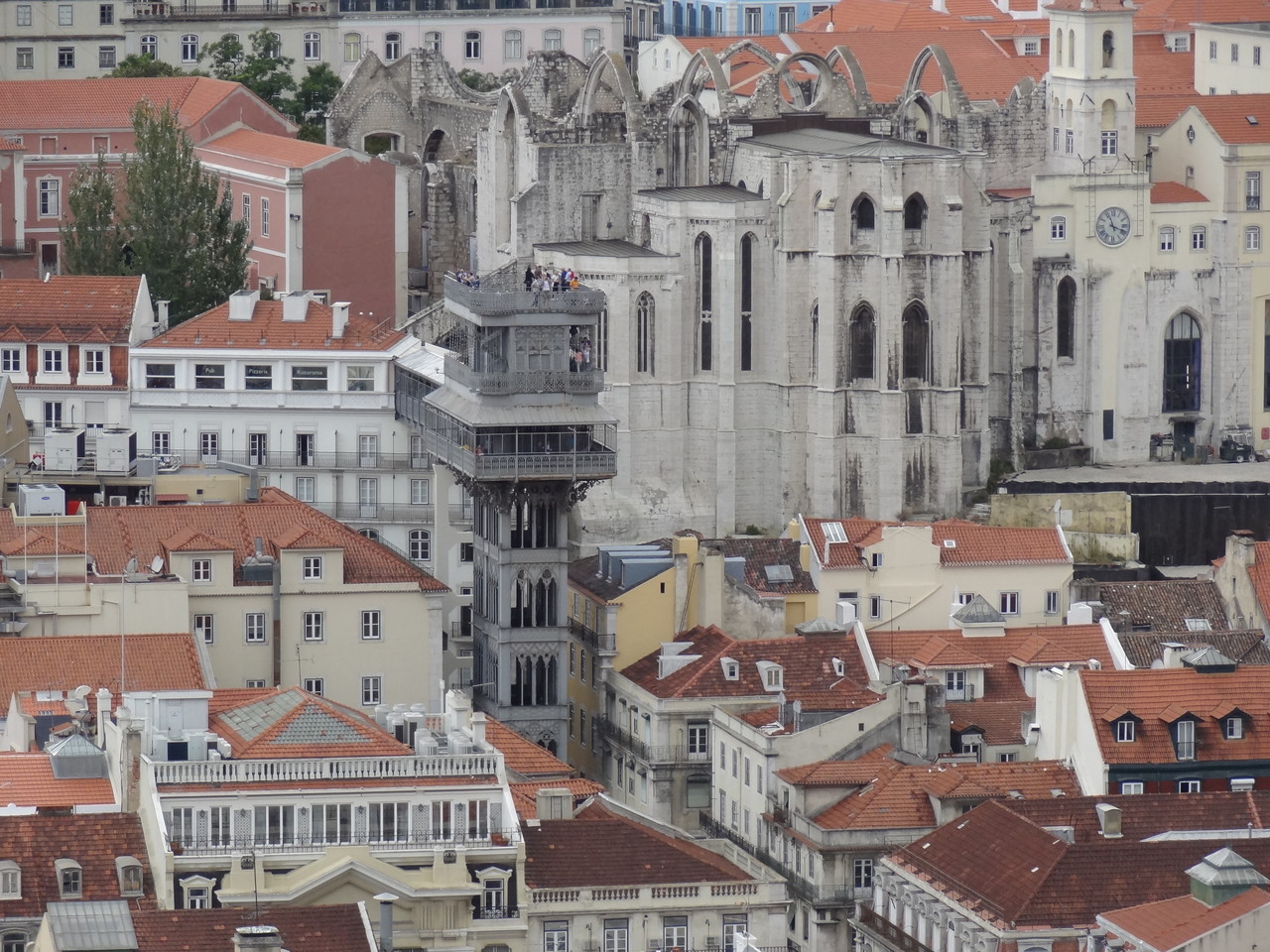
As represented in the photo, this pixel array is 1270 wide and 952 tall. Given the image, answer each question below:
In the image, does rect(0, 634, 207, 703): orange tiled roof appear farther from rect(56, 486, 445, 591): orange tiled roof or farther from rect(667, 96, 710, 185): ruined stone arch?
rect(667, 96, 710, 185): ruined stone arch

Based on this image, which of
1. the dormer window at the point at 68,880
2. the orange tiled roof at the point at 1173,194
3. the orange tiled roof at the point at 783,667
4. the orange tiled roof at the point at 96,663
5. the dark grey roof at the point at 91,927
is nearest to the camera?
the dark grey roof at the point at 91,927

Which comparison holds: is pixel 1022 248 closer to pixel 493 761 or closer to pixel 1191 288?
pixel 1191 288

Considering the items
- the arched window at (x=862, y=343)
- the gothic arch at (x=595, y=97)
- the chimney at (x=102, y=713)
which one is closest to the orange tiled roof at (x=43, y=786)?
the chimney at (x=102, y=713)

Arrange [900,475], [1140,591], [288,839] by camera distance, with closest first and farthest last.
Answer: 1. [288,839]
2. [1140,591]
3. [900,475]

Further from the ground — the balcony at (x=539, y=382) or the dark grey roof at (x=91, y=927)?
the balcony at (x=539, y=382)

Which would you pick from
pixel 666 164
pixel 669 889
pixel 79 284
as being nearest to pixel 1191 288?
pixel 666 164

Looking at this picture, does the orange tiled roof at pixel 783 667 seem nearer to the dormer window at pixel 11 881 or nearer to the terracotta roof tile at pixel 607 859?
the terracotta roof tile at pixel 607 859

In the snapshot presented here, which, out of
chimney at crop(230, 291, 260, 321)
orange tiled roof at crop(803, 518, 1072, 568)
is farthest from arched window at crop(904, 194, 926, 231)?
chimney at crop(230, 291, 260, 321)
